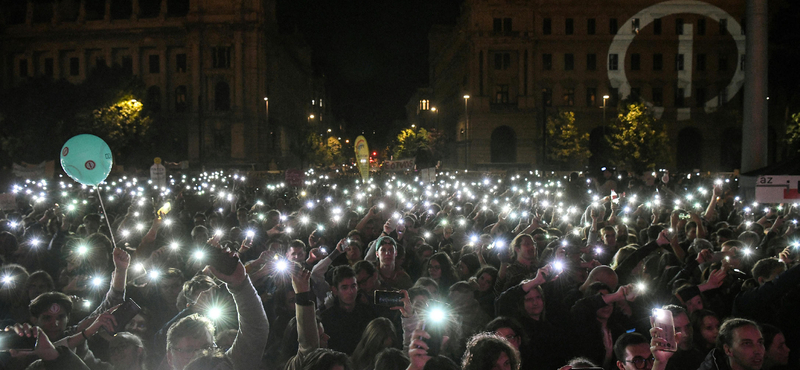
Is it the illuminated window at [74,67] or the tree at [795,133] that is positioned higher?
the illuminated window at [74,67]

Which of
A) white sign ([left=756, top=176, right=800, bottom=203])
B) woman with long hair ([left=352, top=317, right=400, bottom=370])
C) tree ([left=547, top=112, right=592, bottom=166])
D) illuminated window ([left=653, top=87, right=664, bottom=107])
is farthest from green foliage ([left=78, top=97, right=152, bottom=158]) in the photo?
woman with long hair ([left=352, top=317, right=400, bottom=370])

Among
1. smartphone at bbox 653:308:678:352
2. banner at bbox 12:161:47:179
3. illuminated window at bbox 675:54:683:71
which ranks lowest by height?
smartphone at bbox 653:308:678:352

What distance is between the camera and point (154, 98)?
6694 centimetres

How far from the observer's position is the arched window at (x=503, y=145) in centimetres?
5853

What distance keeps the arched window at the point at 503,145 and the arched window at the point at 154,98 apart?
115ft

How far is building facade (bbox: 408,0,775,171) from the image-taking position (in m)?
56.9

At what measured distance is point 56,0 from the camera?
2746 inches

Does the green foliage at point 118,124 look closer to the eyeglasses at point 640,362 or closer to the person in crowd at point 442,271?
the person in crowd at point 442,271

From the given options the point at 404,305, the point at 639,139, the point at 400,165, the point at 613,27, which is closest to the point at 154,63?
the point at 613,27

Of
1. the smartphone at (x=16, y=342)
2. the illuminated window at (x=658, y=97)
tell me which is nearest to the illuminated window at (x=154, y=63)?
the illuminated window at (x=658, y=97)

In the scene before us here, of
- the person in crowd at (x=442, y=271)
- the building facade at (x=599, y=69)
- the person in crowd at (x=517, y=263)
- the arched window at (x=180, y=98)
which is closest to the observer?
the person in crowd at (x=517, y=263)

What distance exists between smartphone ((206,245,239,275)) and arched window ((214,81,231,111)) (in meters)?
63.3

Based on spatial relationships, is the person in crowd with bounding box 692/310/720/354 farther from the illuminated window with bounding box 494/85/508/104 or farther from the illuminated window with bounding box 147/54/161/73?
the illuminated window with bounding box 147/54/161/73

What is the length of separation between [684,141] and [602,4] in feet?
49.9
